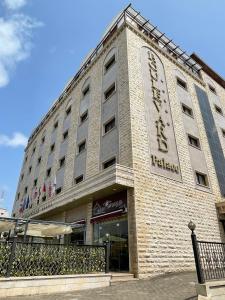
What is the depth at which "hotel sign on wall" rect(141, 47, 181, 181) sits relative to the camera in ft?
41.7

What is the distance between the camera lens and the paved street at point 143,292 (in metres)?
6.26

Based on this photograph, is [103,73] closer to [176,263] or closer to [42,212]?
[42,212]

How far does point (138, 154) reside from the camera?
1172 centimetres

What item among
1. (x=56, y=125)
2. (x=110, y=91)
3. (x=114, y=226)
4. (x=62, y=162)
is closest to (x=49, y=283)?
(x=114, y=226)

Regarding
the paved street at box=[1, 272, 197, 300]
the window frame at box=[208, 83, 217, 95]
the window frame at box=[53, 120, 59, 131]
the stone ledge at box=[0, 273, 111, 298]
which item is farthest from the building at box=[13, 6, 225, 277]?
the stone ledge at box=[0, 273, 111, 298]

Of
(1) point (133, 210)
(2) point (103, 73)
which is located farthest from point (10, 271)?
(2) point (103, 73)

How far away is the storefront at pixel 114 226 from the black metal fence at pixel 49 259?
114cm

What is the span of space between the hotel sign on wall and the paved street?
210 inches

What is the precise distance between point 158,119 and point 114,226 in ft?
22.1

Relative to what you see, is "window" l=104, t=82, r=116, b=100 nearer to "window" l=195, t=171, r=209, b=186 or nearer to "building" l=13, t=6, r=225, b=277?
"building" l=13, t=6, r=225, b=277

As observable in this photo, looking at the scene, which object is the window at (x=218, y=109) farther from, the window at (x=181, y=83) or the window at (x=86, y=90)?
the window at (x=86, y=90)

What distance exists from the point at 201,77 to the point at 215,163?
9746mm

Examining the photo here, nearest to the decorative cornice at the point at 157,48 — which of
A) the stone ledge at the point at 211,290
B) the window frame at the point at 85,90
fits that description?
the window frame at the point at 85,90

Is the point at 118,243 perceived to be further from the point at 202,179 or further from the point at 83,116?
the point at 83,116
